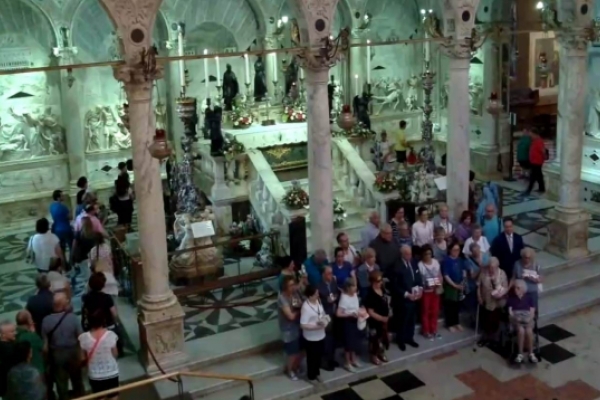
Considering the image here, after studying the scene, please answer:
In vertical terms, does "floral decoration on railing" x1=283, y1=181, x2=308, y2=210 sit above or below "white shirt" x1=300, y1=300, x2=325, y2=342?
above

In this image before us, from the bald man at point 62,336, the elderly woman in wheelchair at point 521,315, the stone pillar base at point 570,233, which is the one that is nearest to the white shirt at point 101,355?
the bald man at point 62,336

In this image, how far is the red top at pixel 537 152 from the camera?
57.3 feet

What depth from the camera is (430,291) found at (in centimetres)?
1052

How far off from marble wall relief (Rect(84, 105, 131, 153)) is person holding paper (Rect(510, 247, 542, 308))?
10434mm

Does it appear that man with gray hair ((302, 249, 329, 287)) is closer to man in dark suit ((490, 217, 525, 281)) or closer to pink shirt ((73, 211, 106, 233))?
man in dark suit ((490, 217, 525, 281))

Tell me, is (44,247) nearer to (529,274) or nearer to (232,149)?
(232,149)

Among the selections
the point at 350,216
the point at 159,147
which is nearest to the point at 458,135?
the point at 350,216

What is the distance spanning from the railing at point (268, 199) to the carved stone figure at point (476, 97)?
6.92 meters

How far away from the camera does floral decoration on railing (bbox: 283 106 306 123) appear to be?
1784 cm

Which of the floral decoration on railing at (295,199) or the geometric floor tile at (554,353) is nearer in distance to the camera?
the geometric floor tile at (554,353)

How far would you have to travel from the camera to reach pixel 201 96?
19031 mm

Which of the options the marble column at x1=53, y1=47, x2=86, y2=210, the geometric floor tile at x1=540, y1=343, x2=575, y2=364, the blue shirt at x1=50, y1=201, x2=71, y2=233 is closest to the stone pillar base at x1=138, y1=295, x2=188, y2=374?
the blue shirt at x1=50, y1=201, x2=71, y2=233

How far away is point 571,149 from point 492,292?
13.7 feet

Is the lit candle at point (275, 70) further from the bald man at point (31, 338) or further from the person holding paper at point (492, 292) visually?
the bald man at point (31, 338)
